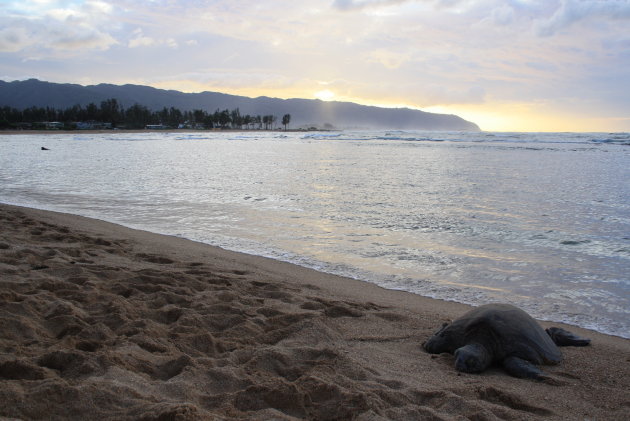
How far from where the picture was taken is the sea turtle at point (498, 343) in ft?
10.9

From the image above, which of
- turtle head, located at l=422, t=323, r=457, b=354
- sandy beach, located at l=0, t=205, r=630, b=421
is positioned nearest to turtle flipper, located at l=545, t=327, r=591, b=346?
sandy beach, located at l=0, t=205, r=630, b=421

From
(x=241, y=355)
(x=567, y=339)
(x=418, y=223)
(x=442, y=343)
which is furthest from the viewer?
(x=418, y=223)

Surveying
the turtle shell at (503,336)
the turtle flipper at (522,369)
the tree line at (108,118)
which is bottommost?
the turtle flipper at (522,369)

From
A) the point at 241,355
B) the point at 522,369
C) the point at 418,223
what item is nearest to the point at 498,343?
the point at 522,369

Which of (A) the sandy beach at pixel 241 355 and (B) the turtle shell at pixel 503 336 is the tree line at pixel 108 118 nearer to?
(A) the sandy beach at pixel 241 355

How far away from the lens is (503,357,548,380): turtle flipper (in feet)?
10.7

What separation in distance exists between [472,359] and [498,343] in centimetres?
33

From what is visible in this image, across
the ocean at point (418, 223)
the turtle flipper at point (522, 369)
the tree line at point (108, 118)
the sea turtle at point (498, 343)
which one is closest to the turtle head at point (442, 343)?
the sea turtle at point (498, 343)

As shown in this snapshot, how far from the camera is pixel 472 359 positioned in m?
3.33

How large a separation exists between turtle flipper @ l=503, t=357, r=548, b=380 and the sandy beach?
0.08 meters

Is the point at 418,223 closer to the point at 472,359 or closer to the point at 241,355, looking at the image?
the point at 472,359

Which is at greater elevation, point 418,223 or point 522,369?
point 418,223

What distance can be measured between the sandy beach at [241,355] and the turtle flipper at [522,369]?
78 millimetres

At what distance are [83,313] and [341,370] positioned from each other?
2256 mm
